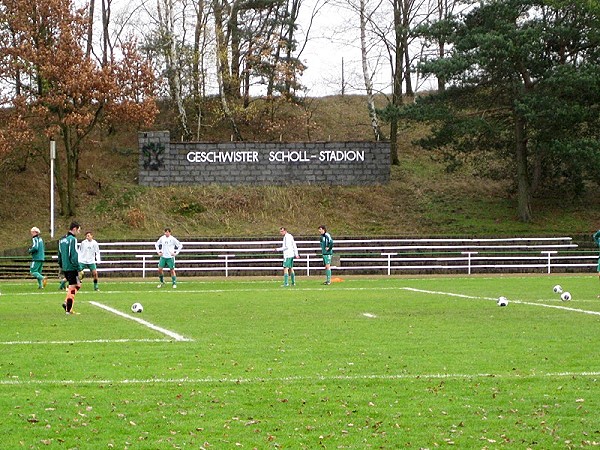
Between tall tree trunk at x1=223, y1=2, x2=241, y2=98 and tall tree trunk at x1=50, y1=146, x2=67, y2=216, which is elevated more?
tall tree trunk at x1=223, y1=2, x2=241, y2=98

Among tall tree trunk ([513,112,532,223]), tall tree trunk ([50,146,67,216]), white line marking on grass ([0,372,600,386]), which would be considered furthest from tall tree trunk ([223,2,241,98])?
white line marking on grass ([0,372,600,386])

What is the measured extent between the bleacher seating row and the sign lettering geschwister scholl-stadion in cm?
679

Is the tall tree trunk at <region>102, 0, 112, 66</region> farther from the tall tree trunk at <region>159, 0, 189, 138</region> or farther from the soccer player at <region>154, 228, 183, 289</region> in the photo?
the soccer player at <region>154, 228, 183, 289</region>

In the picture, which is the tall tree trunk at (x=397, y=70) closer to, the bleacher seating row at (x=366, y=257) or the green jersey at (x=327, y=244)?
the bleacher seating row at (x=366, y=257)

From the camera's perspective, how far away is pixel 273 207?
47406 mm

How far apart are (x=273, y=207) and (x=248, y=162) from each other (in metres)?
2.62

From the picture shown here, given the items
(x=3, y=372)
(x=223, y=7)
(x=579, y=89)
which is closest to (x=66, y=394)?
(x=3, y=372)

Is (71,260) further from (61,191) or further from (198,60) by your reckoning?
(198,60)

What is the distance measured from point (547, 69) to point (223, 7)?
771 inches

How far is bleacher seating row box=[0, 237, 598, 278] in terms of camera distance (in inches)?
1522

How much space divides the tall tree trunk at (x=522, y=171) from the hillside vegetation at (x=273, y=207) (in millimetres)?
674

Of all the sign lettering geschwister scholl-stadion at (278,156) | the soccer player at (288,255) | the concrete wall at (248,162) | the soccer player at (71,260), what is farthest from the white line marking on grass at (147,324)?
the sign lettering geschwister scholl-stadion at (278,156)

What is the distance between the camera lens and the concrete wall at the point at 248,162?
4762cm

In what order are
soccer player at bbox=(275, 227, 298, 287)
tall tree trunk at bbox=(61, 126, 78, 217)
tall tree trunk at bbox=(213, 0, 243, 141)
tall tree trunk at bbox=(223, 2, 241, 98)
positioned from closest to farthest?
soccer player at bbox=(275, 227, 298, 287), tall tree trunk at bbox=(61, 126, 78, 217), tall tree trunk at bbox=(213, 0, 243, 141), tall tree trunk at bbox=(223, 2, 241, 98)
